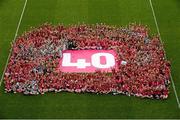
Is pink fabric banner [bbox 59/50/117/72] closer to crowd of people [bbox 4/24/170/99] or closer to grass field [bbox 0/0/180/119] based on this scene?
crowd of people [bbox 4/24/170/99]

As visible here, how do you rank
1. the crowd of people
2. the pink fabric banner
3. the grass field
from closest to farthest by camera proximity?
the grass field → the crowd of people → the pink fabric banner

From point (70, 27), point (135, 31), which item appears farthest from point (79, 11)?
point (135, 31)

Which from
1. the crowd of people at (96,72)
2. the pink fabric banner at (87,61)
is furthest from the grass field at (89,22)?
the pink fabric banner at (87,61)

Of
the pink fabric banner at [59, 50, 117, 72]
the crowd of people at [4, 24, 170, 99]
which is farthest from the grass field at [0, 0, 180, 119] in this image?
the pink fabric banner at [59, 50, 117, 72]

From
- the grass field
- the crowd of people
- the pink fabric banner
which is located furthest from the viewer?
the pink fabric banner

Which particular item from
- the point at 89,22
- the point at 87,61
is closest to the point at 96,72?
the point at 87,61

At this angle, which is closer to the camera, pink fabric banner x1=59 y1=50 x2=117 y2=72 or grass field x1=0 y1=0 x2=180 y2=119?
grass field x1=0 y1=0 x2=180 y2=119

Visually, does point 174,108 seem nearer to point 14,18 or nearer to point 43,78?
point 43,78

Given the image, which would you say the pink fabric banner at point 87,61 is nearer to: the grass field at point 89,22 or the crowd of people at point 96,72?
the crowd of people at point 96,72
